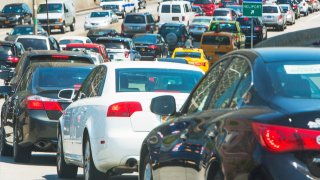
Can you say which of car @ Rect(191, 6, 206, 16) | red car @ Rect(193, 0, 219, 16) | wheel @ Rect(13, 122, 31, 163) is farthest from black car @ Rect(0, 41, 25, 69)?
red car @ Rect(193, 0, 219, 16)

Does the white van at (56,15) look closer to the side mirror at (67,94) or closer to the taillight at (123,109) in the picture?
the side mirror at (67,94)

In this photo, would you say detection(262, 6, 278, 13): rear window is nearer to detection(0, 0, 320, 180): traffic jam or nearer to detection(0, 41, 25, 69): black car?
detection(0, 41, 25, 69): black car

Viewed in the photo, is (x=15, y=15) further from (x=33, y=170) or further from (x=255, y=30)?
(x=33, y=170)

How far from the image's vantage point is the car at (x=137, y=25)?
69400 millimetres

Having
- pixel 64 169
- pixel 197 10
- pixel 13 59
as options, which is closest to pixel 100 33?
pixel 197 10

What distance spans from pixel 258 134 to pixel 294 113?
0.77 feet

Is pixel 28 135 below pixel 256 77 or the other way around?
below

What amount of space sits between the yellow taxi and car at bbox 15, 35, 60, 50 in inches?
206

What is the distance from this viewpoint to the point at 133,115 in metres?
11.6

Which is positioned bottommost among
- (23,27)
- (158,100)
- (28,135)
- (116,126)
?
(23,27)

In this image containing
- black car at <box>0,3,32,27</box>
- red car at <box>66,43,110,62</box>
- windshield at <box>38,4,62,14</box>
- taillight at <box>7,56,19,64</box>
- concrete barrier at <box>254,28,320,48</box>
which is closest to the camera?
concrete barrier at <box>254,28,320,48</box>

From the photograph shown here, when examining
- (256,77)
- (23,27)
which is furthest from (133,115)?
(23,27)

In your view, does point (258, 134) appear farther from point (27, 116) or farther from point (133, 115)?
point (27, 116)

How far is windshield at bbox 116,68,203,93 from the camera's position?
12.4 m
